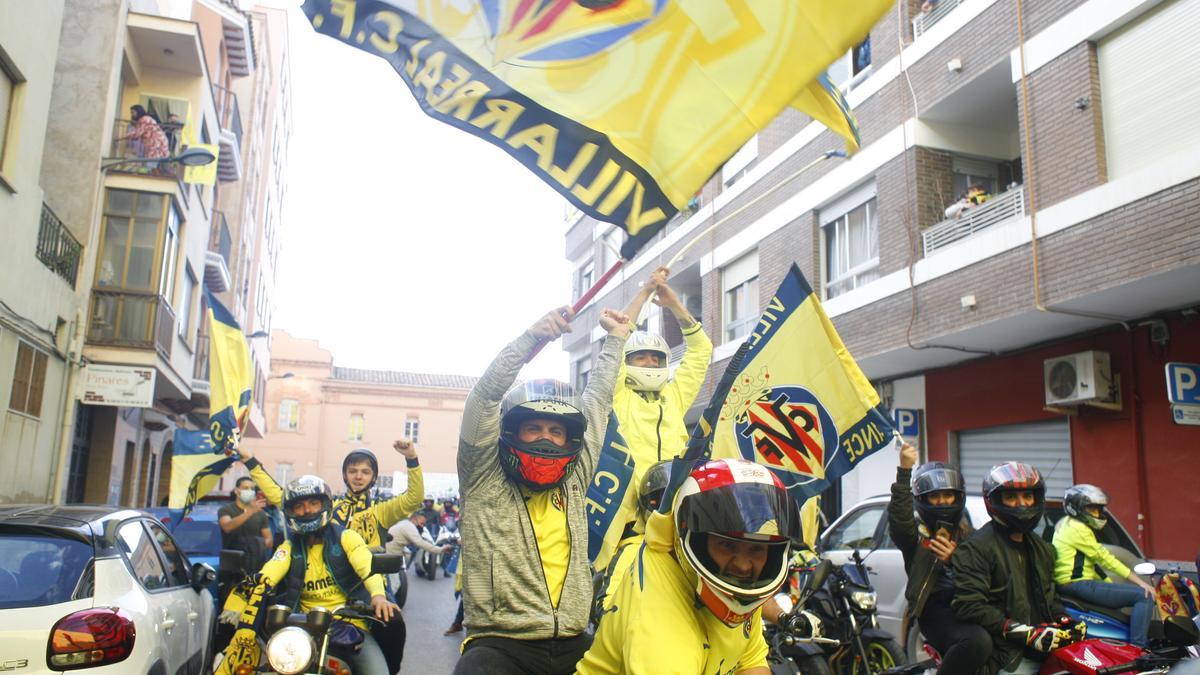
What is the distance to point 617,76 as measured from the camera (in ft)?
16.0

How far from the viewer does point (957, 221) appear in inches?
578

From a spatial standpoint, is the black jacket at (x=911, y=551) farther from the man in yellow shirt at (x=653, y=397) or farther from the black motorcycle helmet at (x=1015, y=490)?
the man in yellow shirt at (x=653, y=397)

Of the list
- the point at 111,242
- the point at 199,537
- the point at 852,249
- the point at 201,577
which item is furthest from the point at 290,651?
the point at 111,242

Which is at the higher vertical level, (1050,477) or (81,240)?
(81,240)

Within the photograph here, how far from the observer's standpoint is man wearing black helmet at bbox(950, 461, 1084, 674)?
5316 millimetres

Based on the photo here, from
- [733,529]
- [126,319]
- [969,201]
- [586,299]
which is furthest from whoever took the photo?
[126,319]

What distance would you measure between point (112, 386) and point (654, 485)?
1526 centimetres

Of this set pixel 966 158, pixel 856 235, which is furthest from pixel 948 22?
pixel 856 235

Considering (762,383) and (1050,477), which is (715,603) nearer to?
(762,383)

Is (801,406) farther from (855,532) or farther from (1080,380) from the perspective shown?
(1080,380)

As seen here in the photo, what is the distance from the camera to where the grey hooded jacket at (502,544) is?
3.85 metres

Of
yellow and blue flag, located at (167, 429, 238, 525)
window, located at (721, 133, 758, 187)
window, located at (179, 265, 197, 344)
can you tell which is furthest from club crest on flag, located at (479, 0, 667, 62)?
window, located at (179, 265, 197, 344)

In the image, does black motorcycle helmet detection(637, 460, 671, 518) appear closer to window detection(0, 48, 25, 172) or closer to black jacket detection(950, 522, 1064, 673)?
black jacket detection(950, 522, 1064, 673)

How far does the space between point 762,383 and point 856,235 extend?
10.7 meters
